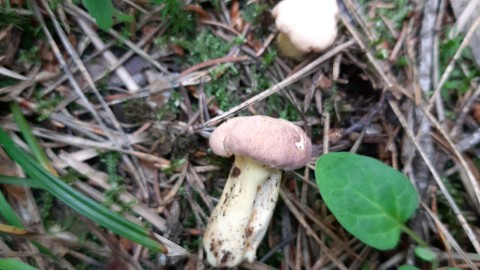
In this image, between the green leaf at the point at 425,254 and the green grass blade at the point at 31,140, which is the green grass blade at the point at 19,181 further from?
the green leaf at the point at 425,254

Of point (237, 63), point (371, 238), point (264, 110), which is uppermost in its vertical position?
point (237, 63)

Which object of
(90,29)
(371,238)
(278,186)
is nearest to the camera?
(371,238)

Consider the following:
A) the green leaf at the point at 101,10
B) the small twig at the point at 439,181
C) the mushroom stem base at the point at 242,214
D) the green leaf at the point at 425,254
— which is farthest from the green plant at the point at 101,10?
the green leaf at the point at 425,254

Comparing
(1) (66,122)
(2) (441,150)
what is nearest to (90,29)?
Answer: (1) (66,122)

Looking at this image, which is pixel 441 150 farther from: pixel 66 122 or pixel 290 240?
pixel 66 122

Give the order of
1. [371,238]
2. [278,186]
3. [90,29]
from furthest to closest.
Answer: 1. [90,29]
2. [278,186]
3. [371,238]

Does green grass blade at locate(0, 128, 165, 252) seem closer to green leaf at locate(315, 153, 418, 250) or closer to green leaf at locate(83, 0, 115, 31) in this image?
green leaf at locate(83, 0, 115, 31)

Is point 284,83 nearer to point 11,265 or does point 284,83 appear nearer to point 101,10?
point 101,10
